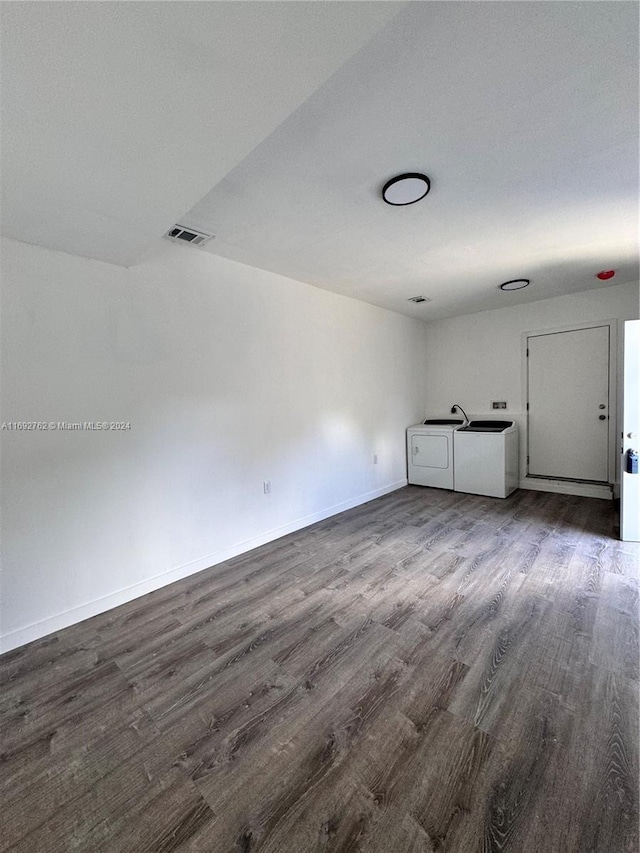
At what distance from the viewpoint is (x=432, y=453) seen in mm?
4793

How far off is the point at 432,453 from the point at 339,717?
3834 mm

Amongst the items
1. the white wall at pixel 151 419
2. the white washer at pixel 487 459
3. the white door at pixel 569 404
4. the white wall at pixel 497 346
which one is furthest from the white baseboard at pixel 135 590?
the white door at pixel 569 404

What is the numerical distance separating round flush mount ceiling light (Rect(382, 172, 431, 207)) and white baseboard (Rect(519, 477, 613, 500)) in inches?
160

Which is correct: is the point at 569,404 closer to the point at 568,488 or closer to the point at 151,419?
the point at 568,488

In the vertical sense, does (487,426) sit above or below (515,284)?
below

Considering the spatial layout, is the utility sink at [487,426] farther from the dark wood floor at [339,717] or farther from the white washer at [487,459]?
the dark wood floor at [339,717]

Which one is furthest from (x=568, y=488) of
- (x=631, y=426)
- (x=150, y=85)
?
(x=150, y=85)

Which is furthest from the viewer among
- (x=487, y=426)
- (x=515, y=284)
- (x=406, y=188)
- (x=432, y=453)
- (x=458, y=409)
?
(x=458, y=409)

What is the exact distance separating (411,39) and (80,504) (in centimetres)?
277

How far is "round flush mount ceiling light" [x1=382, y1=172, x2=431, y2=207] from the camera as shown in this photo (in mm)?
1870

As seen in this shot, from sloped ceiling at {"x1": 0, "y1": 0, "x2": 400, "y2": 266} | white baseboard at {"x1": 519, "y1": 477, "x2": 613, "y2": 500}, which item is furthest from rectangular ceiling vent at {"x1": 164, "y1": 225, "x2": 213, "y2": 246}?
white baseboard at {"x1": 519, "y1": 477, "x2": 613, "y2": 500}

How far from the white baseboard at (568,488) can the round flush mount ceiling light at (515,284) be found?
2534 millimetres

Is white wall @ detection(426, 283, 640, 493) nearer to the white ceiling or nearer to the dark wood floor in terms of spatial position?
the white ceiling

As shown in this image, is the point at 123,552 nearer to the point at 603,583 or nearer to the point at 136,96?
the point at 136,96
